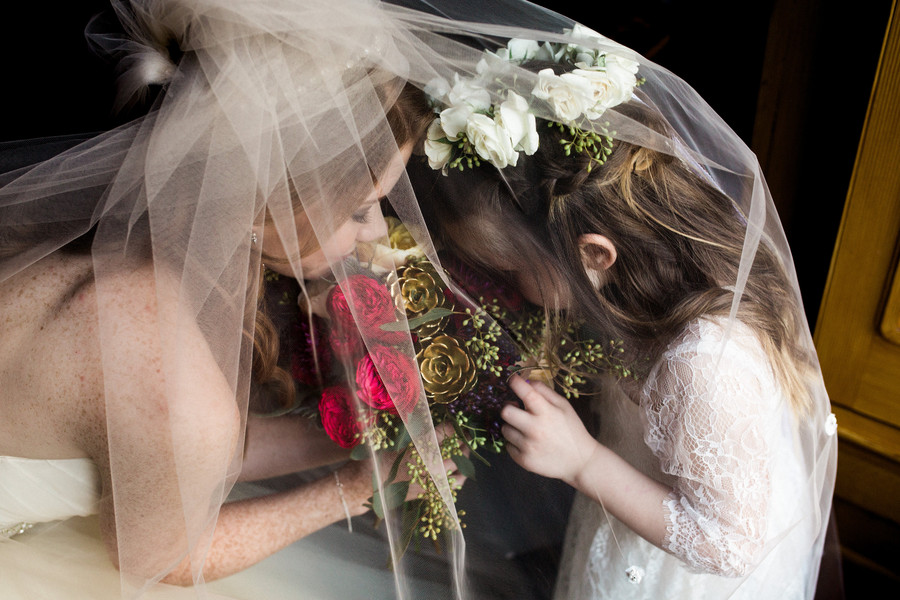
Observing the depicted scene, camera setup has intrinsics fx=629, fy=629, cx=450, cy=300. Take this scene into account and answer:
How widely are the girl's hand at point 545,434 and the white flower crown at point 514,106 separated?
0.27 metres

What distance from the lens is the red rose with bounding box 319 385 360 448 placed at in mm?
795

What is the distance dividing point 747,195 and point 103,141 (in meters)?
0.76

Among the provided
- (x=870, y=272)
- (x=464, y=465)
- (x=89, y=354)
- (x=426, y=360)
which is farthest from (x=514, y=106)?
(x=870, y=272)

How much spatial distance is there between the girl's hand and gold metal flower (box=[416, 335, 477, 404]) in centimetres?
7

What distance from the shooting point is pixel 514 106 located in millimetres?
667

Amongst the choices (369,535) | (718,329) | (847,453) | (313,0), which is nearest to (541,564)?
(369,535)

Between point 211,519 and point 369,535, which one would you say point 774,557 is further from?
point 211,519

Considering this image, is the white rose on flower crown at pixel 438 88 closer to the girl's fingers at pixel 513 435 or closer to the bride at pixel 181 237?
the bride at pixel 181 237

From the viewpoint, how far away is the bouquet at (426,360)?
2.27 ft

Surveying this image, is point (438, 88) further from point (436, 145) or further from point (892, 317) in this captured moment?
point (892, 317)

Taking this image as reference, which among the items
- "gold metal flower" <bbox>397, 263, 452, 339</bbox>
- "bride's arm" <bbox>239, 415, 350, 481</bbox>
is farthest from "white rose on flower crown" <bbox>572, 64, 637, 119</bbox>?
"bride's arm" <bbox>239, 415, 350, 481</bbox>

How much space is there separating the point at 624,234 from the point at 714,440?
0.87 ft

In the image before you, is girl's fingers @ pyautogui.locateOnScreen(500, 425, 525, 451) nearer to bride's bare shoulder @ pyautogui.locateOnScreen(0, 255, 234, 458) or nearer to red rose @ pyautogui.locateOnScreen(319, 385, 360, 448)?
red rose @ pyautogui.locateOnScreen(319, 385, 360, 448)

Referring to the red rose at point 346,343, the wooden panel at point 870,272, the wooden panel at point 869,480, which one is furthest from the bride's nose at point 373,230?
the wooden panel at point 869,480
